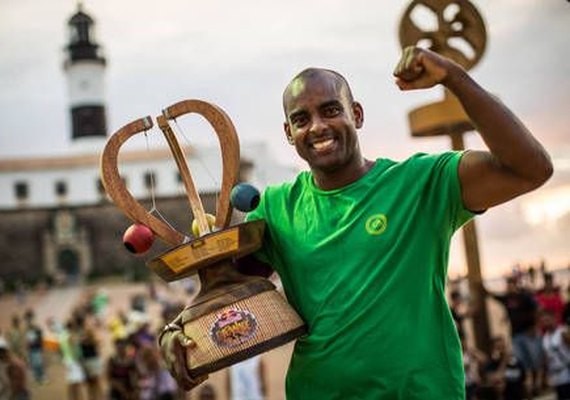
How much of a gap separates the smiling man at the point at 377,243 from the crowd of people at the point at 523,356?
6.51m

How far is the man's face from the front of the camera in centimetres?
261

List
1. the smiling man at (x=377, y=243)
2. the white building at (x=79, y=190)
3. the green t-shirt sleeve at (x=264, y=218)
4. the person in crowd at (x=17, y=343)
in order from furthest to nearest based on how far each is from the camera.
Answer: the white building at (x=79, y=190), the person in crowd at (x=17, y=343), the green t-shirt sleeve at (x=264, y=218), the smiling man at (x=377, y=243)

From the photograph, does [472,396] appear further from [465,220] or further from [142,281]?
[142,281]

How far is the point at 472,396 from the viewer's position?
9336 mm

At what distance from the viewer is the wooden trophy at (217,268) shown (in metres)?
2.63

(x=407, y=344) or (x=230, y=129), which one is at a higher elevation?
(x=230, y=129)

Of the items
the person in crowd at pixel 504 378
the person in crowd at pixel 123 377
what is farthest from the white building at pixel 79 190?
the person in crowd at pixel 504 378

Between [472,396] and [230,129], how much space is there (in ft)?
22.9

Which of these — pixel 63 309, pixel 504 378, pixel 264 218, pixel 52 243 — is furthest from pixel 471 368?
pixel 52 243

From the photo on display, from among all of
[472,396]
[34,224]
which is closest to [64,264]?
[34,224]

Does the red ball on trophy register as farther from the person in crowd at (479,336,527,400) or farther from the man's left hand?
the person in crowd at (479,336,527,400)

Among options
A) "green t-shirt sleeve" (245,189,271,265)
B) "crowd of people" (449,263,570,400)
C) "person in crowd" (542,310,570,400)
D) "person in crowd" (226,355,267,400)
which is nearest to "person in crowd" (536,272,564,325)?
"crowd of people" (449,263,570,400)

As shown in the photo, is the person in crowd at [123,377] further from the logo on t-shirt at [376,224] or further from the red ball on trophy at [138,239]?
the logo on t-shirt at [376,224]

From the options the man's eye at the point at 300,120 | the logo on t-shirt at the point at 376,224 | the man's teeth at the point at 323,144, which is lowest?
the logo on t-shirt at the point at 376,224
